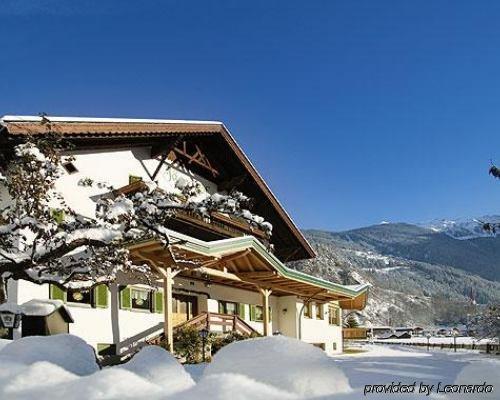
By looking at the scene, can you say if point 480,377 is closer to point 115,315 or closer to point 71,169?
Result: point 115,315

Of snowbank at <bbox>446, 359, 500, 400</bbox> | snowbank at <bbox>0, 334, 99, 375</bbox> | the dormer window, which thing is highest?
the dormer window

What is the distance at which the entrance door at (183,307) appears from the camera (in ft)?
65.7

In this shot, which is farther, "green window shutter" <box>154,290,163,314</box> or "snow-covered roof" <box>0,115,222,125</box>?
"green window shutter" <box>154,290,163,314</box>

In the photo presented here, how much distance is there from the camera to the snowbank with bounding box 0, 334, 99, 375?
6.06m

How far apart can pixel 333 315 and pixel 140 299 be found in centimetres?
1778

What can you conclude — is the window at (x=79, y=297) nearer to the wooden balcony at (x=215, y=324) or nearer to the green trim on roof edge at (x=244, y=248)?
the wooden balcony at (x=215, y=324)

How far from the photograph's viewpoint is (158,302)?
19.0 meters

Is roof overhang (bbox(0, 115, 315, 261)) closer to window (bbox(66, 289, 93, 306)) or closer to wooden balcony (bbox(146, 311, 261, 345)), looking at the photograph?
window (bbox(66, 289, 93, 306))

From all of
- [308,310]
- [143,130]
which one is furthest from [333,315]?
[143,130]

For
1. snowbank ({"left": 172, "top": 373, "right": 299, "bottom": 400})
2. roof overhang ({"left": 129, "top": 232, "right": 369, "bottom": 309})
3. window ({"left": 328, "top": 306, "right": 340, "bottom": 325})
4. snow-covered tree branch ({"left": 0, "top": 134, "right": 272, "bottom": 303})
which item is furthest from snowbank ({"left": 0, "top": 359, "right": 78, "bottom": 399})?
window ({"left": 328, "top": 306, "right": 340, "bottom": 325})

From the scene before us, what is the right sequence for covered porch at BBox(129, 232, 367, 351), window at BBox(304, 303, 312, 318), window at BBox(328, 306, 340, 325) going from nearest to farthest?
covered porch at BBox(129, 232, 367, 351) < window at BBox(304, 303, 312, 318) < window at BBox(328, 306, 340, 325)

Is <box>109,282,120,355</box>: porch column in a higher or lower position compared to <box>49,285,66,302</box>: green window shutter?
lower

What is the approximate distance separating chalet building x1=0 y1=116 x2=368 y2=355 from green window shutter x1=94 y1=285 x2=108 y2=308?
3 centimetres

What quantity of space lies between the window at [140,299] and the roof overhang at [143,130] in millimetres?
4615
